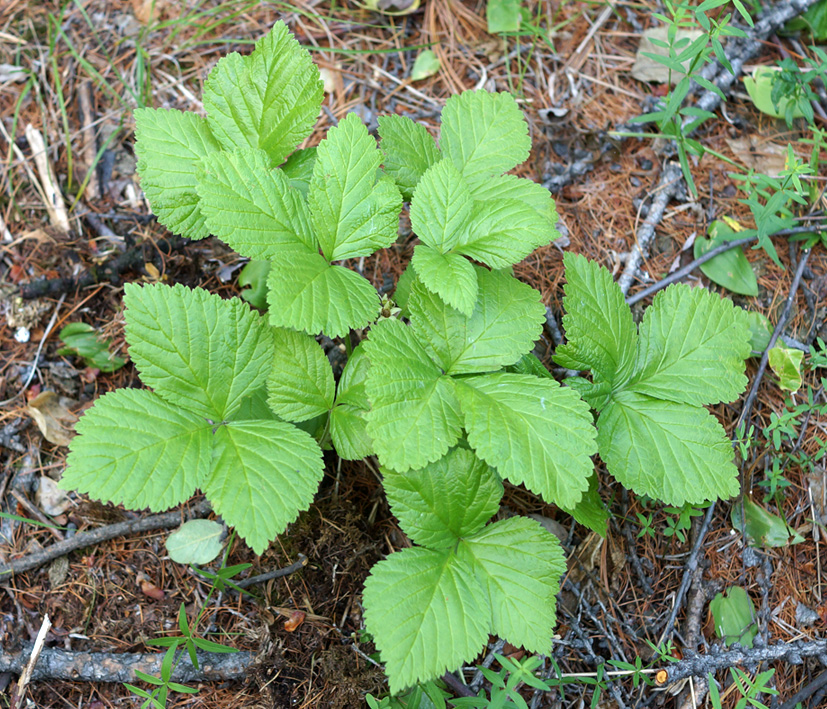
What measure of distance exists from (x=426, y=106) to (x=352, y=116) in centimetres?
117

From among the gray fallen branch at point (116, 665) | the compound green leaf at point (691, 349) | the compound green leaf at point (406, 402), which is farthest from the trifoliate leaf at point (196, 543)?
the compound green leaf at point (691, 349)

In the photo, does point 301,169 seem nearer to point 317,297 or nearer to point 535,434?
point 317,297

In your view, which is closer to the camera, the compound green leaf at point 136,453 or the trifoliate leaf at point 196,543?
the compound green leaf at point 136,453

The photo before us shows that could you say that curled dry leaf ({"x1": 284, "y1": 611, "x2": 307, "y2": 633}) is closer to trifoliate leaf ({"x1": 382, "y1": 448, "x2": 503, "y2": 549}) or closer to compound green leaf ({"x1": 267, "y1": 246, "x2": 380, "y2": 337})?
trifoliate leaf ({"x1": 382, "y1": 448, "x2": 503, "y2": 549})

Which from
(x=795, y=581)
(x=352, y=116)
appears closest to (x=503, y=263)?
(x=352, y=116)

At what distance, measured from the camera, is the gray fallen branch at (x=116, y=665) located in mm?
2137

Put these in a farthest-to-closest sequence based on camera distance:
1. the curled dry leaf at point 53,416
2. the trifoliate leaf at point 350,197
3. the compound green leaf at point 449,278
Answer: the curled dry leaf at point 53,416 < the trifoliate leaf at point 350,197 < the compound green leaf at point 449,278

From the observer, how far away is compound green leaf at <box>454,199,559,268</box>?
6.41 feet

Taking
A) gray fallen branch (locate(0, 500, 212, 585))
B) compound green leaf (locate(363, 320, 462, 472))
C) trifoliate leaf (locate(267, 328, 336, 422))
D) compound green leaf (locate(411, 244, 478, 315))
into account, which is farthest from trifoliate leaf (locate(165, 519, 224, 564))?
compound green leaf (locate(411, 244, 478, 315))

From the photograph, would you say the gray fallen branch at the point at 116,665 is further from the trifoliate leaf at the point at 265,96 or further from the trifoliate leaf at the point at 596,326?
the trifoliate leaf at the point at 265,96

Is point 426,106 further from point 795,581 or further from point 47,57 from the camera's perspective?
point 795,581

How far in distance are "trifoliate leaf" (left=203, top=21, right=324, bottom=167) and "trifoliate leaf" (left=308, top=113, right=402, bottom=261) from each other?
0.91 feet

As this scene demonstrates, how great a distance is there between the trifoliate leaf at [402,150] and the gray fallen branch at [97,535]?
147cm

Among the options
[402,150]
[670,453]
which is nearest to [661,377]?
[670,453]
